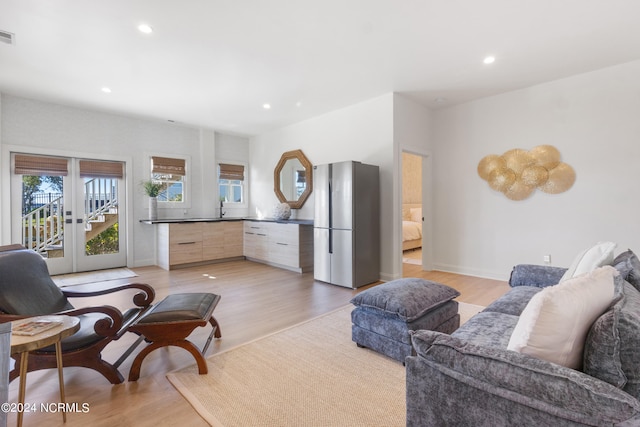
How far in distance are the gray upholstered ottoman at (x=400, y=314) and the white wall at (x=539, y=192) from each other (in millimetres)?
2636

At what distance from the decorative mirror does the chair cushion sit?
4188 mm

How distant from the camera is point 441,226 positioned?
531 cm

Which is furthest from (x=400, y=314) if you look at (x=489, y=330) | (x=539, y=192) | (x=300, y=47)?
(x=539, y=192)

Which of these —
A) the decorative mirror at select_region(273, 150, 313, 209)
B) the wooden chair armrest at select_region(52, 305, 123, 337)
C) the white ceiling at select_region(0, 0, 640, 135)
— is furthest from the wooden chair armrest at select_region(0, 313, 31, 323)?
the decorative mirror at select_region(273, 150, 313, 209)

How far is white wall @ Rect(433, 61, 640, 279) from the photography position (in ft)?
12.1

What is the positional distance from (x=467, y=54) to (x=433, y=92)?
114cm

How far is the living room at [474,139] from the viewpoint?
11.8 ft

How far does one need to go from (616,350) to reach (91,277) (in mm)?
6096

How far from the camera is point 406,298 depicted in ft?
7.32

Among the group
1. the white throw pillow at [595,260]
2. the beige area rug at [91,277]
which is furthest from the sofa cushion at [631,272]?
the beige area rug at [91,277]

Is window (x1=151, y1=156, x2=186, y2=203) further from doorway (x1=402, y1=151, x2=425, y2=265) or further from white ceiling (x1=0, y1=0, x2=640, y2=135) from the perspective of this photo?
doorway (x1=402, y1=151, x2=425, y2=265)

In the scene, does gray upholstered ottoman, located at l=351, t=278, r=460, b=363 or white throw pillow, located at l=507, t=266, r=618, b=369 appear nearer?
white throw pillow, located at l=507, t=266, r=618, b=369

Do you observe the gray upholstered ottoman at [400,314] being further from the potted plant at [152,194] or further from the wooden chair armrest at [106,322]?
the potted plant at [152,194]

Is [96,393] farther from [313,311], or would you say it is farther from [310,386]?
[313,311]
